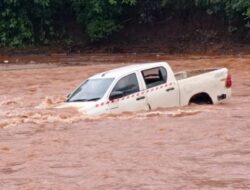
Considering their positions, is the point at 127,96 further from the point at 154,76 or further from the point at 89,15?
the point at 89,15

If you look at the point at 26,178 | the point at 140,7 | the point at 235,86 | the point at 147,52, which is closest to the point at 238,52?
the point at 147,52

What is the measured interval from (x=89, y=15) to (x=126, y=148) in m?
30.0

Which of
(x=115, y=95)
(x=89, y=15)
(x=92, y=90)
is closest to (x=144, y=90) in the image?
(x=115, y=95)

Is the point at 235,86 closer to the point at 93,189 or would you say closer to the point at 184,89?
the point at 184,89

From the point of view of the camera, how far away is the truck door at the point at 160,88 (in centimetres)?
1530

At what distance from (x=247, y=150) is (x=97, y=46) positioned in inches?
1210

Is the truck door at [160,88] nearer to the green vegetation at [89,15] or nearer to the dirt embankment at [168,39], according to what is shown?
the dirt embankment at [168,39]

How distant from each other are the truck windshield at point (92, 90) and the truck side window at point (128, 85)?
20 cm

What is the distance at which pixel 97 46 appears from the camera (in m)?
41.7

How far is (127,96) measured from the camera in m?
14.9

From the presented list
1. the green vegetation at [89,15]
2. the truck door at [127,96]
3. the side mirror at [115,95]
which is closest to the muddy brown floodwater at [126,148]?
the truck door at [127,96]

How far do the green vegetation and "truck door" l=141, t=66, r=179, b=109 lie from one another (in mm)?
23967

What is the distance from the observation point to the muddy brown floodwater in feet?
31.2

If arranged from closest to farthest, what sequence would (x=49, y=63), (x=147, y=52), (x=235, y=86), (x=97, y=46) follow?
(x=235, y=86) < (x=49, y=63) < (x=147, y=52) < (x=97, y=46)
